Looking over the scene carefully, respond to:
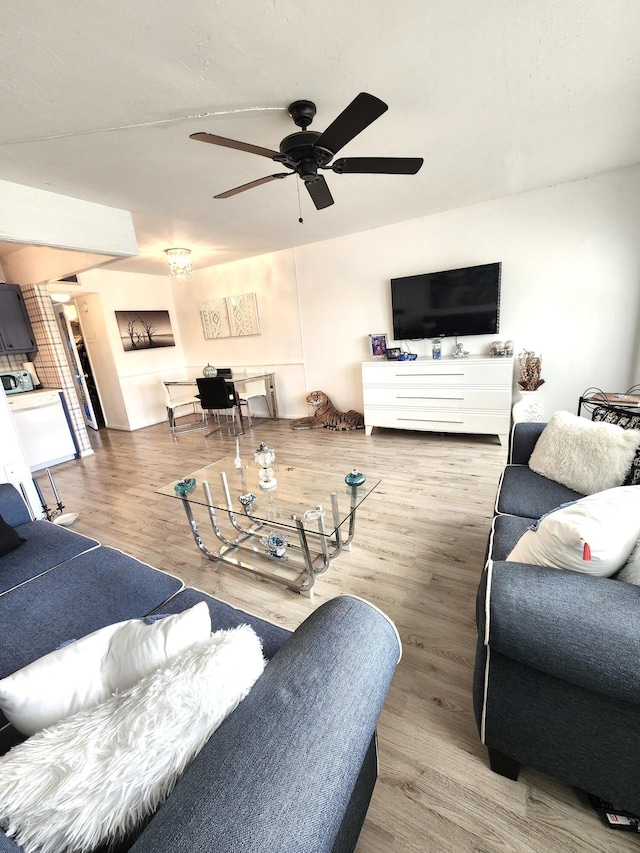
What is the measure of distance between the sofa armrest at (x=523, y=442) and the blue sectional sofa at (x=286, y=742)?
1.68 metres

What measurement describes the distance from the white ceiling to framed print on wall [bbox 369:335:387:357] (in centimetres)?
174

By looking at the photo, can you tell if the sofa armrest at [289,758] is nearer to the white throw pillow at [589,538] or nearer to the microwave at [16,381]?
the white throw pillow at [589,538]

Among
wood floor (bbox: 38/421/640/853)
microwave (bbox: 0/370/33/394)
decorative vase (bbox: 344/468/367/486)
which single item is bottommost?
wood floor (bbox: 38/421/640/853)

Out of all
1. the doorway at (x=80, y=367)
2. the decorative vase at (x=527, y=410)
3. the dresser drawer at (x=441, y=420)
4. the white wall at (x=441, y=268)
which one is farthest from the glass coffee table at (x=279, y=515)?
the doorway at (x=80, y=367)

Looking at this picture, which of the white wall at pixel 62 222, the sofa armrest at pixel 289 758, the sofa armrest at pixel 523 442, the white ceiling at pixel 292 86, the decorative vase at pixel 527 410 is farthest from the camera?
the decorative vase at pixel 527 410

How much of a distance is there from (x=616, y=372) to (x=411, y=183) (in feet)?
8.57

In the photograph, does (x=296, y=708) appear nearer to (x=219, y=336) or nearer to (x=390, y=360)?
(x=390, y=360)

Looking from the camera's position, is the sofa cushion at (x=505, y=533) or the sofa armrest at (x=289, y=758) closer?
the sofa armrest at (x=289, y=758)

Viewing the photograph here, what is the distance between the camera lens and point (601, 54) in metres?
1.59

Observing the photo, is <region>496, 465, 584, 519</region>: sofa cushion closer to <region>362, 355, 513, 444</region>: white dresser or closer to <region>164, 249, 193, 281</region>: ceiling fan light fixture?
<region>362, 355, 513, 444</region>: white dresser

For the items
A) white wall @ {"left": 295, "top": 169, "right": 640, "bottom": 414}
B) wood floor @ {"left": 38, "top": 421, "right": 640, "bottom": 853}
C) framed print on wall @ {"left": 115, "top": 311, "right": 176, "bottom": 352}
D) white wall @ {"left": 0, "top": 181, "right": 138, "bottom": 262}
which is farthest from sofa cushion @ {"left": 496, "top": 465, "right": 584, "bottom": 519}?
framed print on wall @ {"left": 115, "top": 311, "right": 176, "bottom": 352}

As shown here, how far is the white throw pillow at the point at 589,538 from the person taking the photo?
0.91 meters

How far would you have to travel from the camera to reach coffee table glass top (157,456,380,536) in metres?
1.80

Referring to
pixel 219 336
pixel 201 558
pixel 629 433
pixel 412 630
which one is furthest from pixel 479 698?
pixel 219 336
